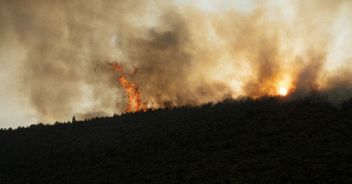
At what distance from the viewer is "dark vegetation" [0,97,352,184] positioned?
5025cm

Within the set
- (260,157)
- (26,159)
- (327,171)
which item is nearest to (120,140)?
(26,159)

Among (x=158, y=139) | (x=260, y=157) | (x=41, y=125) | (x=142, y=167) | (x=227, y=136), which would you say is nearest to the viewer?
(x=260, y=157)

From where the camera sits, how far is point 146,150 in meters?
64.4

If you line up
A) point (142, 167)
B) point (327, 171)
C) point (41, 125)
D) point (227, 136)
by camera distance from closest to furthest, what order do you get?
1. point (327, 171)
2. point (142, 167)
3. point (227, 136)
4. point (41, 125)

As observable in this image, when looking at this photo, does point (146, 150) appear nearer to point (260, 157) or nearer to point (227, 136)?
point (227, 136)

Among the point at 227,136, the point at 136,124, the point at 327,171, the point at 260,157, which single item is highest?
the point at 136,124

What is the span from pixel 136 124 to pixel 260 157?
89.8 ft

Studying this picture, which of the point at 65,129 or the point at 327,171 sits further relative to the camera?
the point at 65,129

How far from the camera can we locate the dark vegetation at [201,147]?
50.2 metres

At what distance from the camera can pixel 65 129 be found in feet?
273

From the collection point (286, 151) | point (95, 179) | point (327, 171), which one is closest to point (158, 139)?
point (95, 179)

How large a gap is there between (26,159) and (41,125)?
65.7 ft

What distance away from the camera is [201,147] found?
61438mm

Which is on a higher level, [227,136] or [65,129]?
[65,129]
